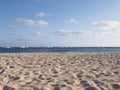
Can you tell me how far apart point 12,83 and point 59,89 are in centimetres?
136

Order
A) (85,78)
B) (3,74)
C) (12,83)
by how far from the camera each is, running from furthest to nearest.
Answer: (3,74)
(85,78)
(12,83)

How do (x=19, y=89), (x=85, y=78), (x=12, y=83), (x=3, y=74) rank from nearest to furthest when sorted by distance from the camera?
1. (x=19, y=89)
2. (x=12, y=83)
3. (x=85, y=78)
4. (x=3, y=74)

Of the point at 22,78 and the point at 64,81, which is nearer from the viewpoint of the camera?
the point at 64,81

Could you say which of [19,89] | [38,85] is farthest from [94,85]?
[19,89]

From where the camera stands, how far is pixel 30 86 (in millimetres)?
5492

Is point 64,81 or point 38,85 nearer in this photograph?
point 38,85

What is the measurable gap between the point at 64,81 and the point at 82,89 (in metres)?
0.87

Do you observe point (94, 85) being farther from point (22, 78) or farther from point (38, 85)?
point (22, 78)

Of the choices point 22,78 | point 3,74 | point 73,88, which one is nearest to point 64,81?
point 73,88

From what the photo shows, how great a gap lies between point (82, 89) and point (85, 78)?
118 cm

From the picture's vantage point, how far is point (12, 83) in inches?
230

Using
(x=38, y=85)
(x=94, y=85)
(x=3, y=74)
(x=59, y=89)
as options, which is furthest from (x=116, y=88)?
(x=3, y=74)

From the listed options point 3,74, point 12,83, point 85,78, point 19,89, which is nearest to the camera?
point 19,89

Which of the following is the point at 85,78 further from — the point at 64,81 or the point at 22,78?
the point at 22,78
